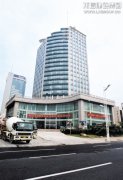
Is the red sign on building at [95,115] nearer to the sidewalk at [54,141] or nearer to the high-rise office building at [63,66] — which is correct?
the sidewalk at [54,141]

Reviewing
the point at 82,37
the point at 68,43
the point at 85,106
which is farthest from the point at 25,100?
the point at 82,37

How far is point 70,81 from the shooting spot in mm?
97188

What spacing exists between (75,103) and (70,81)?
1774 inches

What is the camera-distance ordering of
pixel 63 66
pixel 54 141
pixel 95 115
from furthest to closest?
1. pixel 63 66
2. pixel 95 115
3. pixel 54 141

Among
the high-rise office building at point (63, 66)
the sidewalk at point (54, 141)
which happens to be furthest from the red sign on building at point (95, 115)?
the high-rise office building at point (63, 66)

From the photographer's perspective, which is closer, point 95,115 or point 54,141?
point 54,141

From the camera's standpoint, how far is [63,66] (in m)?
99.8

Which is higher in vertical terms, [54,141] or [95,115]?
[95,115]

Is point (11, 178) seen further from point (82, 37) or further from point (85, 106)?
point (82, 37)

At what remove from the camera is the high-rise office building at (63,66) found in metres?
96.1

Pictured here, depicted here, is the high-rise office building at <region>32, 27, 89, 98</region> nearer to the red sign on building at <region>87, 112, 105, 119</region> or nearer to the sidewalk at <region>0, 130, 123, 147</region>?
the red sign on building at <region>87, 112, 105, 119</region>

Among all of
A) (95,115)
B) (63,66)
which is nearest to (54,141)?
(95,115)

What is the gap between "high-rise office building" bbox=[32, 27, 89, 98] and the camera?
315 ft

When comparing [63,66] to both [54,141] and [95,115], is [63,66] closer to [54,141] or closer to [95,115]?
[95,115]
